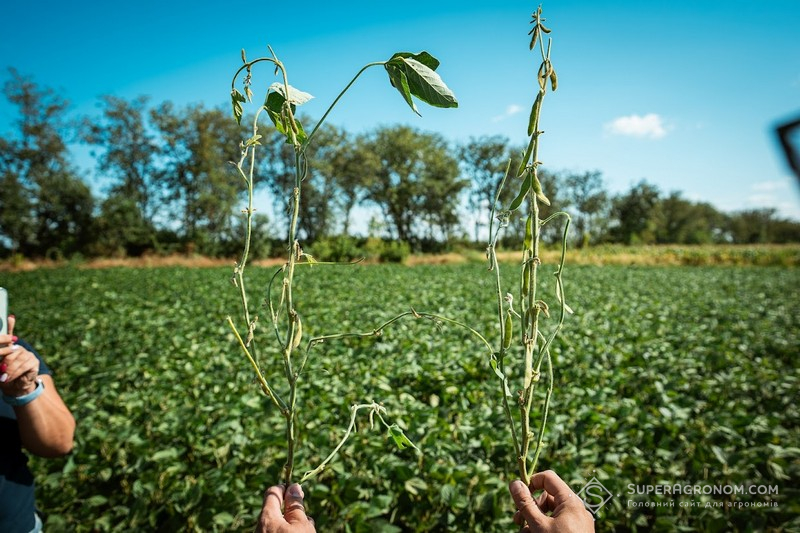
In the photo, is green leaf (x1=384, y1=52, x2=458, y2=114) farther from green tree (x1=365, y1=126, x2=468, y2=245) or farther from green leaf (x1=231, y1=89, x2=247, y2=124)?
green tree (x1=365, y1=126, x2=468, y2=245)

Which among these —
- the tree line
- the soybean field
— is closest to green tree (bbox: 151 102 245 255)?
the tree line

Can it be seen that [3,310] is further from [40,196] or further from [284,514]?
[40,196]

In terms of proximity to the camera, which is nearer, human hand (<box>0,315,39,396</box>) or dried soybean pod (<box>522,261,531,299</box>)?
dried soybean pod (<box>522,261,531,299</box>)

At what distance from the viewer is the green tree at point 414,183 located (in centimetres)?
4578

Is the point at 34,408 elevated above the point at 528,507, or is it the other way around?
the point at 528,507

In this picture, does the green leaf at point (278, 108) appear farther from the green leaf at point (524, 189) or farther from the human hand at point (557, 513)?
the human hand at point (557, 513)

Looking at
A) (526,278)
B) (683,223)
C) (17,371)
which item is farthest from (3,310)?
(683,223)

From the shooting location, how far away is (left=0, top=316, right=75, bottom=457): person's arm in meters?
1.51

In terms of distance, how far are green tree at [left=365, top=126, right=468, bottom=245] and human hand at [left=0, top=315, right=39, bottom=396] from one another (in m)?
43.5

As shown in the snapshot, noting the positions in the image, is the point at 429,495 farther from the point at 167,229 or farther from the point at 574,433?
the point at 167,229

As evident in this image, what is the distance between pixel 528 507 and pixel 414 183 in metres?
46.7

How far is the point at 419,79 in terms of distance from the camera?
0.61 meters

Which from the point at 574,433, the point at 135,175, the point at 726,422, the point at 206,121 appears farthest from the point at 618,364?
the point at 135,175

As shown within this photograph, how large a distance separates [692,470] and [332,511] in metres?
2.14
